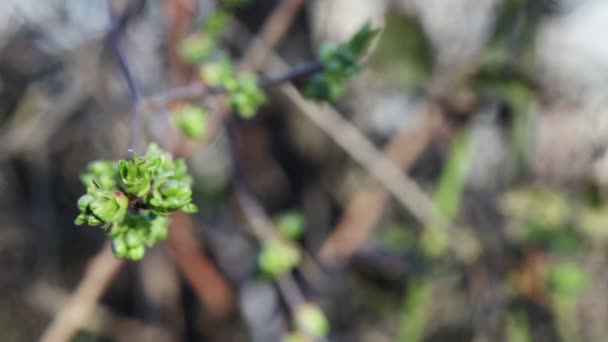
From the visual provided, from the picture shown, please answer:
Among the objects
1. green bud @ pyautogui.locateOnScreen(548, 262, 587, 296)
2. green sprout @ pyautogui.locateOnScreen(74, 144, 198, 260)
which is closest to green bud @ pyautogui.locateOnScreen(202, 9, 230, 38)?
green sprout @ pyautogui.locateOnScreen(74, 144, 198, 260)

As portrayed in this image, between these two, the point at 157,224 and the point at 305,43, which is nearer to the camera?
the point at 157,224

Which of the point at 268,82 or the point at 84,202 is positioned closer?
the point at 84,202

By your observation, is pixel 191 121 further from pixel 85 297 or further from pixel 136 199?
pixel 85 297

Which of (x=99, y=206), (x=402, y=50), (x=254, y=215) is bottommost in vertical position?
(x=99, y=206)

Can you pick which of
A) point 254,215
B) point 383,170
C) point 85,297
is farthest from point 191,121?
point 383,170

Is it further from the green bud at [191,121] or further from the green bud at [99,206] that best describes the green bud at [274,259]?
the green bud at [99,206]

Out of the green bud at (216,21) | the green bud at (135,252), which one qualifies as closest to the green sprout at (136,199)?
the green bud at (135,252)

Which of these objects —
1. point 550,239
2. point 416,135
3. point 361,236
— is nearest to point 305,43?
point 416,135

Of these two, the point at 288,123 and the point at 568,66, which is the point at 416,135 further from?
the point at 568,66
